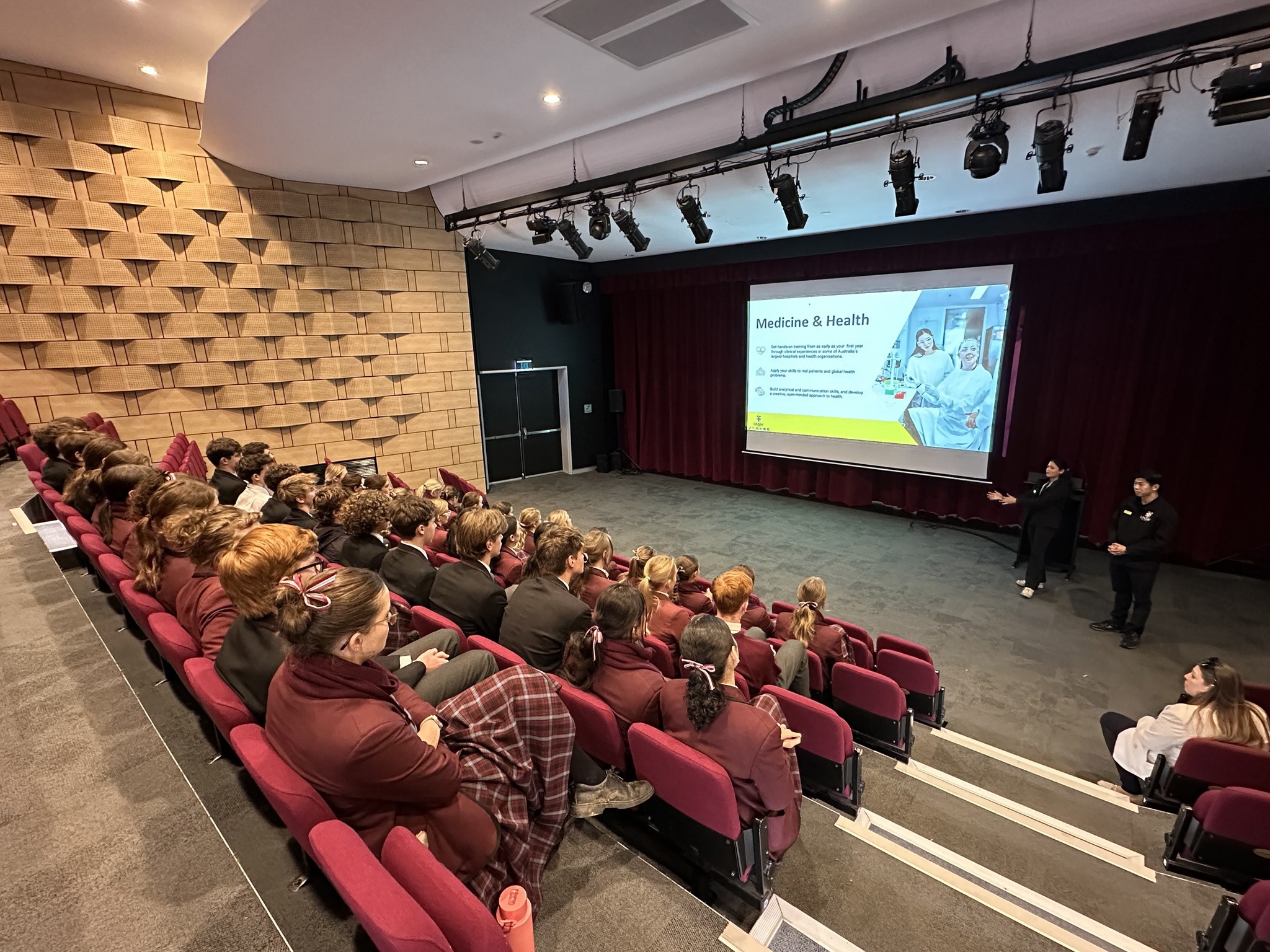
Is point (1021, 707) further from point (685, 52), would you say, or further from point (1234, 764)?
point (685, 52)

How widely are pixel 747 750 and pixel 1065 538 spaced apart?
18.7ft

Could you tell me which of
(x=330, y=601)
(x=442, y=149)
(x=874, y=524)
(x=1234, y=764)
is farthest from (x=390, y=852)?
(x=874, y=524)

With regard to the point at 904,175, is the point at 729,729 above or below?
below

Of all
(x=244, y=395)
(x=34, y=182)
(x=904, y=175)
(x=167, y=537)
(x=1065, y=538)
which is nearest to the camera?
(x=167, y=537)

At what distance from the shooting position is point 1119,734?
2969mm

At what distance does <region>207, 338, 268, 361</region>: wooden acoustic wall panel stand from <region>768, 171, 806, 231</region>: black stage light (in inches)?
241

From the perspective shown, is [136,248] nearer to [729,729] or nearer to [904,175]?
[904,175]

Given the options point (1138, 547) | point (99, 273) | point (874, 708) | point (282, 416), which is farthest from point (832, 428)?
point (99, 273)

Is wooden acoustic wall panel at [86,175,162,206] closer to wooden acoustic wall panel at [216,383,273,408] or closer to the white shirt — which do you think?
wooden acoustic wall panel at [216,383,273,408]

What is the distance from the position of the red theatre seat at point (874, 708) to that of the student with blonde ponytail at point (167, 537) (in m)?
3.03

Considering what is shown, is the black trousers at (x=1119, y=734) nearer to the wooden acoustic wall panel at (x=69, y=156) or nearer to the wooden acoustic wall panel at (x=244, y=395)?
the wooden acoustic wall panel at (x=244, y=395)

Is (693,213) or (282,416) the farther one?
(282,416)

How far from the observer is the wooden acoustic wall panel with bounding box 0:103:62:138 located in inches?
195

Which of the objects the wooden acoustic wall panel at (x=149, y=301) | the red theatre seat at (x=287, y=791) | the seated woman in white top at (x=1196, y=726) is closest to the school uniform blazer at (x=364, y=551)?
the red theatre seat at (x=287, y=791)
